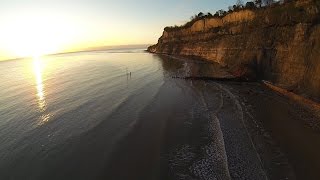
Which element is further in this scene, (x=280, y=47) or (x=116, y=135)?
(x=280, y=47)

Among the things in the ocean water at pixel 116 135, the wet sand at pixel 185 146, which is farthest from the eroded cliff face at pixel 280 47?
the ocean water at pixel 116 135

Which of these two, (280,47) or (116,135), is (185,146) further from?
(280,47)

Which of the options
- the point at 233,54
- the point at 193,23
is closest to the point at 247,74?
the point at 233,54

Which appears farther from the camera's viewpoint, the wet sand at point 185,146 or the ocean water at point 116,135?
the ocean water at point 116,135

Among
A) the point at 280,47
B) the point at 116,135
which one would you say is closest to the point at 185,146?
the point at 116,135

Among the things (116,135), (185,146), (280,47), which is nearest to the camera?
(185,146)

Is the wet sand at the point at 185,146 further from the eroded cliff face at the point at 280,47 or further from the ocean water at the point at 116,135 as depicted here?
the eroded cliff face at the point at 280,47

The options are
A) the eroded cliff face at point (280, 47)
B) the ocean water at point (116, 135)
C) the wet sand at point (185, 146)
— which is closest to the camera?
the wet sand at point (185, 146)

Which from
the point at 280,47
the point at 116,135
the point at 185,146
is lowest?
the point at 116,135

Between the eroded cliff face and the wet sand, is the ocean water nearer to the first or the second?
the wet sand
